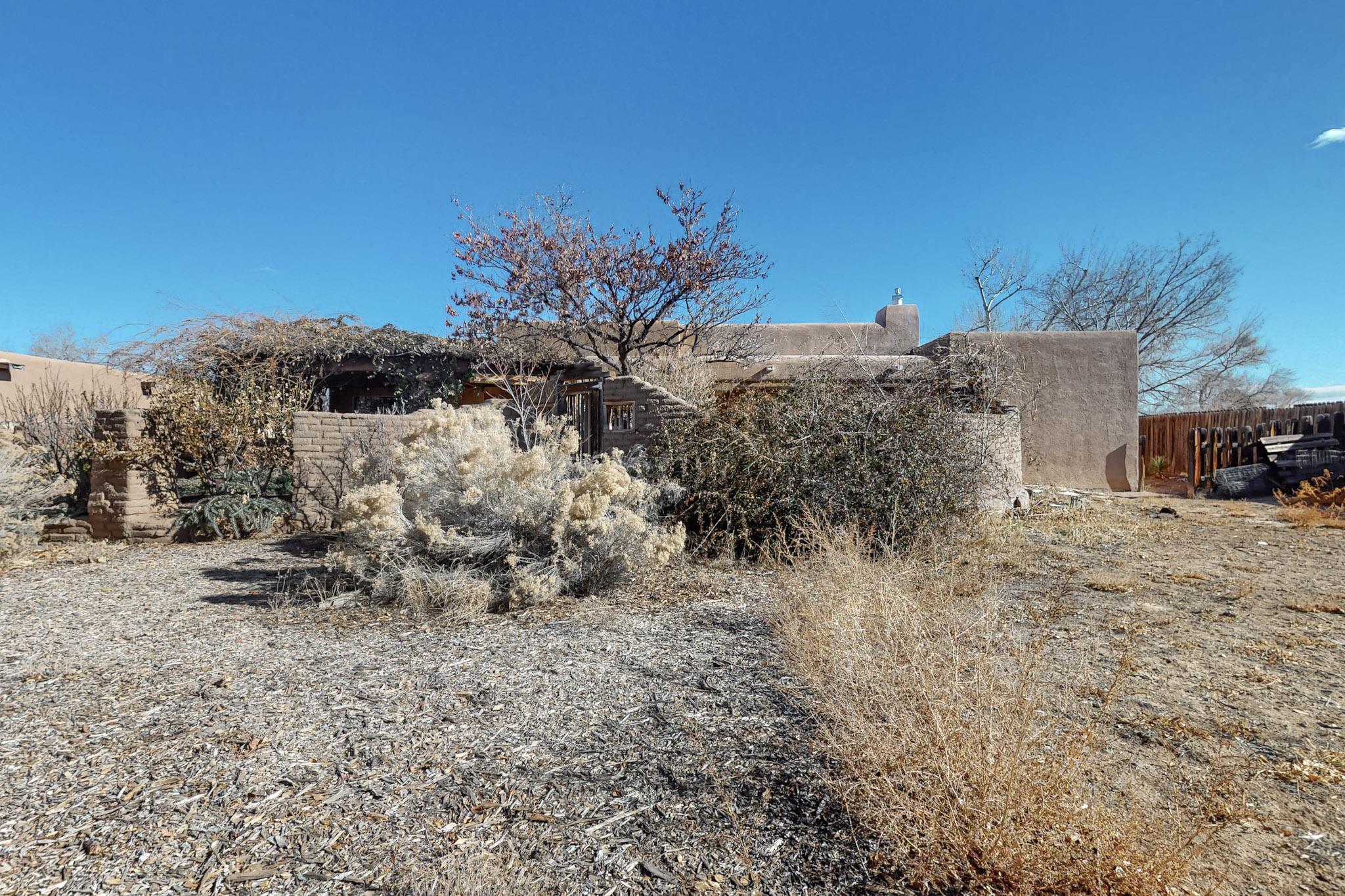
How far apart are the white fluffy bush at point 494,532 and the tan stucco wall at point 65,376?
31.1 feet

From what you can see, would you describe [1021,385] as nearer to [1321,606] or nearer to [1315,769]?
[1321,606]

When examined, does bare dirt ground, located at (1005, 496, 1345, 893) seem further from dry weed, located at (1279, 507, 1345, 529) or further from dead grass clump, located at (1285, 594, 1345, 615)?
dry weed, located at (1279, 507, 1345, 529)

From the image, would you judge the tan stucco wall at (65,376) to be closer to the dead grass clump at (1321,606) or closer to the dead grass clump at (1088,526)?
the dead grass clump at (1088,526)

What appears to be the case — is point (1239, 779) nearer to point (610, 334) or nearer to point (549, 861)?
point (549, 861)

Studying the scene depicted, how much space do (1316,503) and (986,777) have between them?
11750 millimetres

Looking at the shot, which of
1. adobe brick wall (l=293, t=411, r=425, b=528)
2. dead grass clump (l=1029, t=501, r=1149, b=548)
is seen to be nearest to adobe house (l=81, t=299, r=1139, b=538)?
dead grass clump (l=1029, t=501, r=1149, b=548)

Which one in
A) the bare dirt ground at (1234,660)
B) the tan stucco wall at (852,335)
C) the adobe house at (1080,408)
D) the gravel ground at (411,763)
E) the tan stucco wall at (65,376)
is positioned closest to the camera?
the gravel ground at (411,763)

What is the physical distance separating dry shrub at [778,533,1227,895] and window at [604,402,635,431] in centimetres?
568

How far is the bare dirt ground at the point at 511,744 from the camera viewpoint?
6.28 feet

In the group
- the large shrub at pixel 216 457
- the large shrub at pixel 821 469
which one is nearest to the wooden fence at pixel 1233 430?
the large shrub at pixel 821 469

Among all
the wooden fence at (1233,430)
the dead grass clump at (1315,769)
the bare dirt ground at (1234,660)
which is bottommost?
the dead grass clump at (1315,769)

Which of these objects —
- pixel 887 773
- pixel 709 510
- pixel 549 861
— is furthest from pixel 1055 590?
pixel 549 861

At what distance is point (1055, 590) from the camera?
4.96 m

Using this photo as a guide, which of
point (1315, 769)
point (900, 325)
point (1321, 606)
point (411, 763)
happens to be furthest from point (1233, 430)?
point (411, 763)
